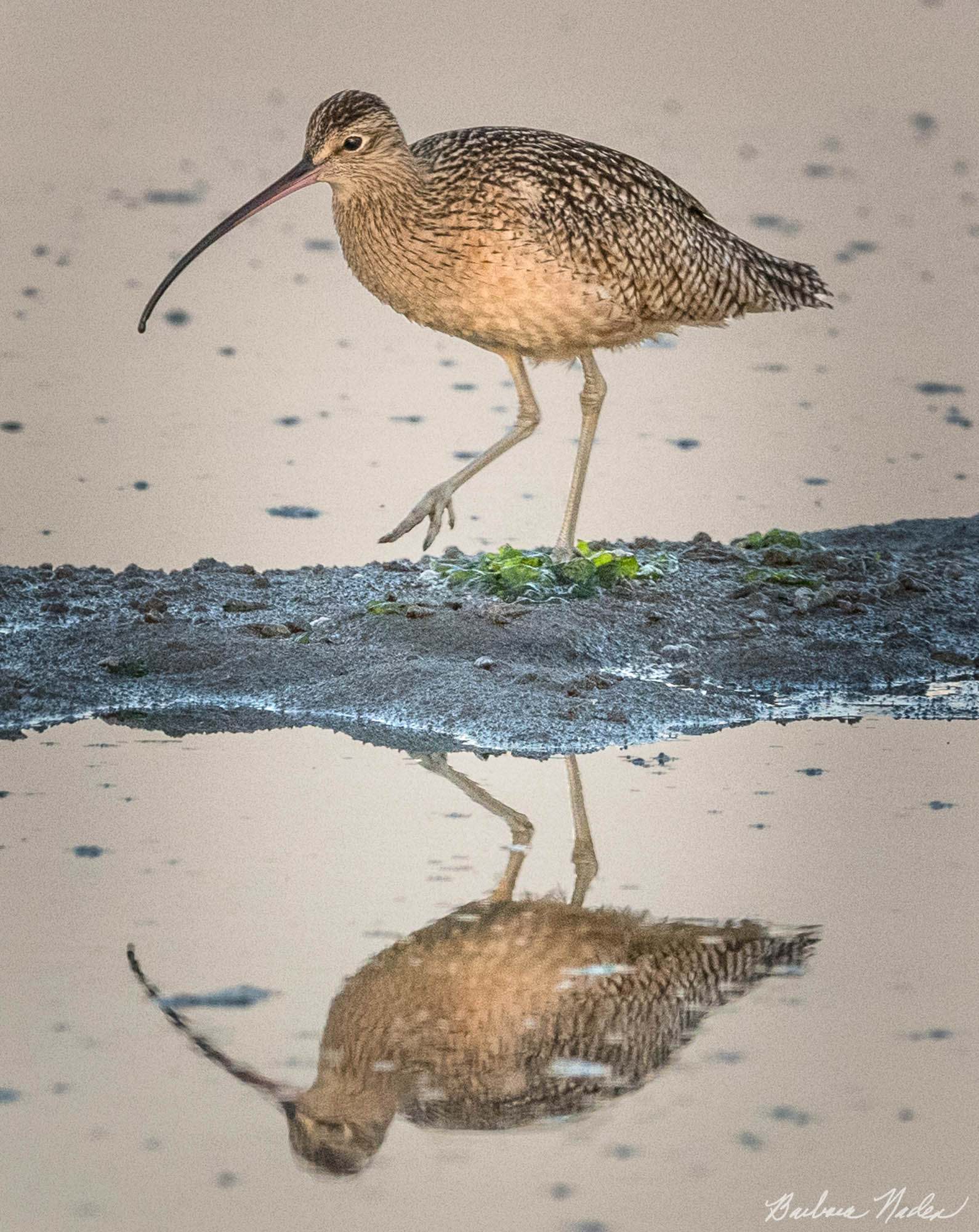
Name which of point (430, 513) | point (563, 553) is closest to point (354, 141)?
point (430, 513)

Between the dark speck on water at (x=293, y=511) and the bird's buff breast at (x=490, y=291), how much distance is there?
4.51 ft

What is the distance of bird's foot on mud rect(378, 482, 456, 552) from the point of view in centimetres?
853

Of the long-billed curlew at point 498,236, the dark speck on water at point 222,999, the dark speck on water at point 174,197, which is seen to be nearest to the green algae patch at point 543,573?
the long-billed curlew at point 498,236

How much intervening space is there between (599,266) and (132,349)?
437 cm

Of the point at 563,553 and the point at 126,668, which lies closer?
the point at 126,668

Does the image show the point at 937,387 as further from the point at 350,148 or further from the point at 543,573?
the point at 350,148

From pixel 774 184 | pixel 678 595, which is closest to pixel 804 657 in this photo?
pixel 678 595

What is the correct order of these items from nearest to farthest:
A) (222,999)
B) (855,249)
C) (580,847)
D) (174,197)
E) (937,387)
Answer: (222,999), (580,847), (937,387), (855,249), (174,197)

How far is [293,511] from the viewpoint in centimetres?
985

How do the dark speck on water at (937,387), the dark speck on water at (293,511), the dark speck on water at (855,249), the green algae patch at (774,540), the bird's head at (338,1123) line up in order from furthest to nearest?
the dark speck on water at (855,249)
the dark speck on water at (937,387)
the dark speck on water at (293,511)
the green algae patch at (774,540)
the bird's head at (338,1123)

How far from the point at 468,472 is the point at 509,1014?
149 inches

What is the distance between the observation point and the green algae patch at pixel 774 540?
363 inches

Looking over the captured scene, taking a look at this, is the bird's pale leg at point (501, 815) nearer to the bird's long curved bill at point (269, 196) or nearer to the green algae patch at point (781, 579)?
the green algae patch at point (781, 579)

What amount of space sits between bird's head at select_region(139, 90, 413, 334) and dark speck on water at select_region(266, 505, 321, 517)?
5.33ft
